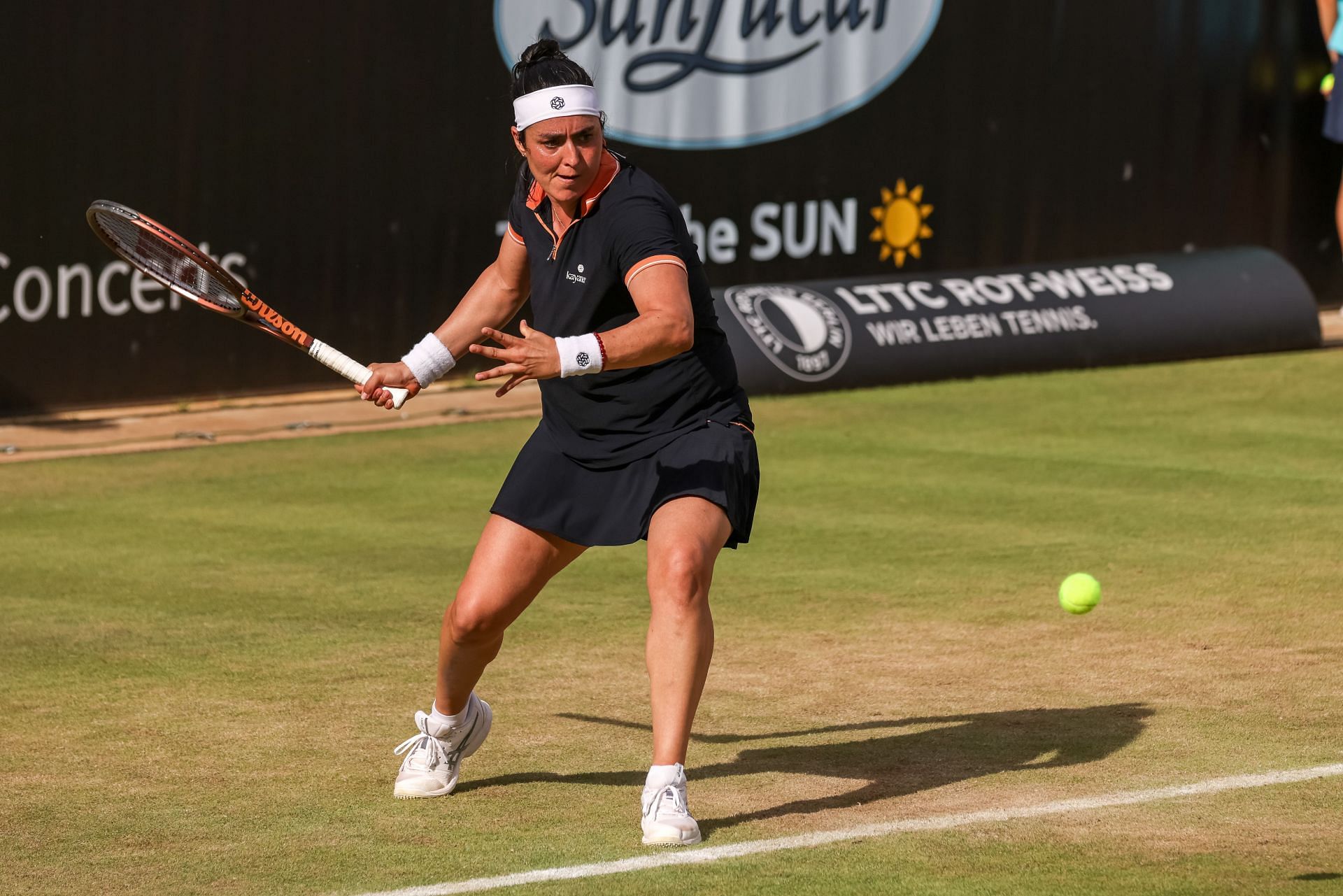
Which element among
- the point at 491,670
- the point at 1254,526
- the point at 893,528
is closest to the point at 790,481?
the point at 893,528

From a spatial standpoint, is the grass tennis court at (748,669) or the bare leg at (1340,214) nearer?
the grass tennis court at (748,669)

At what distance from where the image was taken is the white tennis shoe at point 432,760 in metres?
5.64

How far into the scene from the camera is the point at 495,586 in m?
5.45

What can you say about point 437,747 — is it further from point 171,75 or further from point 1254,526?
point 171,75

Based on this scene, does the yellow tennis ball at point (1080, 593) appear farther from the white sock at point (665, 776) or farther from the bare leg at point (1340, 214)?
the bare leg at point (1340, 214)

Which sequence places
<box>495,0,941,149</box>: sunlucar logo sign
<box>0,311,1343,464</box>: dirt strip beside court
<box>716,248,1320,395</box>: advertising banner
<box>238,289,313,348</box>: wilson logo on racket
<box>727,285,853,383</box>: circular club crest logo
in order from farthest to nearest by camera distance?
1. <box>495,0,941,149</box>: sunlucar logo sign
2. <box>716,248,1320,395</box>: advertising banner
3. <box>727,285,853,383</box>: circular club crest logo
4. <box>0,311,1343,464</box>: dirt strip beside court
5. <box>238,289,313,348</box>: wilson logo on racket

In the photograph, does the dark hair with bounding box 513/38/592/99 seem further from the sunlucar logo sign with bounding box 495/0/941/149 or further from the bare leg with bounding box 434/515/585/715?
the sunlucar logo sign with bounding box 495/0/941/149

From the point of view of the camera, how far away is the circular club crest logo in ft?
40.7

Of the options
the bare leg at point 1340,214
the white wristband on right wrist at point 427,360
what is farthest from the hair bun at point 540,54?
the bare leg at point 1340,214

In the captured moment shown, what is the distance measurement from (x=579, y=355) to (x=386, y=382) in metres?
0.79

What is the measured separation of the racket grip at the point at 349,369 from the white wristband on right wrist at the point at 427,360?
2.4 inches

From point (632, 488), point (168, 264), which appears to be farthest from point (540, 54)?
point (168, 264)

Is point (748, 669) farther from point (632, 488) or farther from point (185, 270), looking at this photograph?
point (185, 270)

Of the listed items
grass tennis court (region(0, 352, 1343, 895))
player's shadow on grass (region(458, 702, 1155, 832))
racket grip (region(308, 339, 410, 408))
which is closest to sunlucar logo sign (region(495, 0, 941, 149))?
grass tennis court (region(0, 352, 1343, 895))
